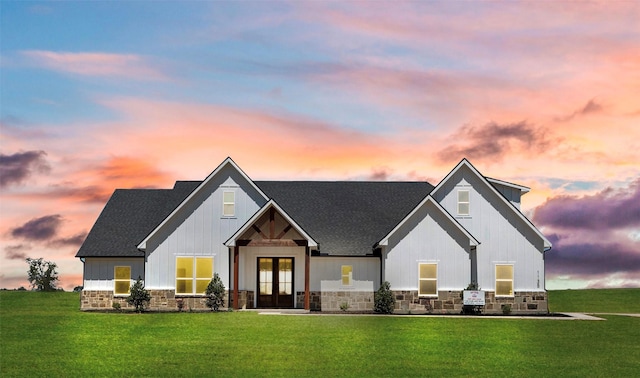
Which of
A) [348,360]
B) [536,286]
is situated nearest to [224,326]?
[348,360]

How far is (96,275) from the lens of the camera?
4591 cm

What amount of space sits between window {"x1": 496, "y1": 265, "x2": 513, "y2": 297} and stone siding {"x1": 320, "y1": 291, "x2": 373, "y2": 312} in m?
6.42

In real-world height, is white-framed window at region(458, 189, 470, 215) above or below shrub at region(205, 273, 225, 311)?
above

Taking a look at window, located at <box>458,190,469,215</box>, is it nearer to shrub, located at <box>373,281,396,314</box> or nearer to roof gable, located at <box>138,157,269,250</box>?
shrub, located at <box>373,281,396,314</box>

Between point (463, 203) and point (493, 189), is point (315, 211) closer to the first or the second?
point (463, 203)

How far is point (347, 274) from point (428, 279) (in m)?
4.36

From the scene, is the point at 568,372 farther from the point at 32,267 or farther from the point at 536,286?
the point at 32,267

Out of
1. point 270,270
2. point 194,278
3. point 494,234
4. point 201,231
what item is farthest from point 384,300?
point 201,231

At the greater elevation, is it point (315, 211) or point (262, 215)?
point (315, 211)

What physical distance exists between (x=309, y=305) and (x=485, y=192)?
10.6 meters

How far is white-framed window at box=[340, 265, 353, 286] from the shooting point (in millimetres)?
43969

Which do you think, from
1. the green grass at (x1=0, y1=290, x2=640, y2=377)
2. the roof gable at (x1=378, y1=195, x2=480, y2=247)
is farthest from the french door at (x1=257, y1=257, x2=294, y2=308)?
the green grass at (x1=0, y1=290, x2=640, y2=377)

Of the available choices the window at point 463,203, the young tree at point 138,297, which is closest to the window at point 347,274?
the window at point 463,203

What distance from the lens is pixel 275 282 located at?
44.7 metres
